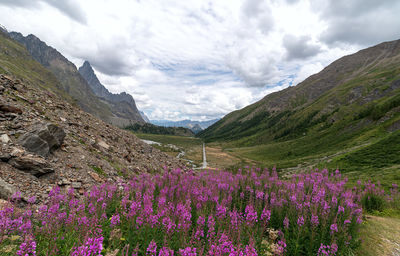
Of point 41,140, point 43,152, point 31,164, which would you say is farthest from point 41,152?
point 31,164

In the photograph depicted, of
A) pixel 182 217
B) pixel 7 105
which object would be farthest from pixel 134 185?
pixel 7 105

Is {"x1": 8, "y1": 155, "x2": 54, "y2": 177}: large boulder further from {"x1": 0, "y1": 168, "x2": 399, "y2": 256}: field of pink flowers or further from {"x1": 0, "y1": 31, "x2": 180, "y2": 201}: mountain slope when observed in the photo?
{"x1": 0, "y1": 168, "x2": 399, "y2": 256}: field of pink flowers

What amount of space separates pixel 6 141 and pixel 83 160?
392 centimetres

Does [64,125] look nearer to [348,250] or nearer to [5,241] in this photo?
[5,241]

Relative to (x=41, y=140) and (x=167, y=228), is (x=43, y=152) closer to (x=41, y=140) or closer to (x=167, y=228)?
(x=41, y=140)

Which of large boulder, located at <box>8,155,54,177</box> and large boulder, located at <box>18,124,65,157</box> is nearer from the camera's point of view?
large boulder, located at <box>8,155,54,177</box>

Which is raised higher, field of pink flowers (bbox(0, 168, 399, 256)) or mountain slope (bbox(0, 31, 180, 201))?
mountain slope (bbox(0, 31, 180, 201))

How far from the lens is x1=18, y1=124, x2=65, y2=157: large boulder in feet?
32.3

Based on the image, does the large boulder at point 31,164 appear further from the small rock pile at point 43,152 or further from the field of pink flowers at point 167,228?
the field of pink flowers at point 167,228

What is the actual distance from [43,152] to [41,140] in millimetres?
707

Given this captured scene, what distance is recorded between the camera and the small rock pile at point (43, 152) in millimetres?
8320

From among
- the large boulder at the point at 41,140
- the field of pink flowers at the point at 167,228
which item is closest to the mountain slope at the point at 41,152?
the large boulder at the point at 41,140

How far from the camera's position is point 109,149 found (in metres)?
17.1

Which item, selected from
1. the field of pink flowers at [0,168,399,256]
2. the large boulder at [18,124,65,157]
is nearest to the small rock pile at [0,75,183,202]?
the large boulder at [18,124,65,157]
